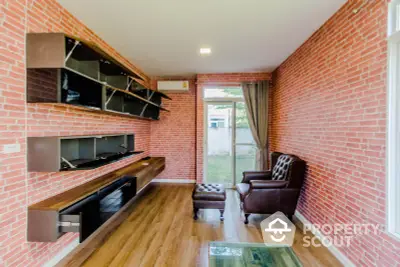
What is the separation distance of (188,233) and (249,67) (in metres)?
3.64

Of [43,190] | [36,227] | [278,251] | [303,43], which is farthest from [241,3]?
[36,227]

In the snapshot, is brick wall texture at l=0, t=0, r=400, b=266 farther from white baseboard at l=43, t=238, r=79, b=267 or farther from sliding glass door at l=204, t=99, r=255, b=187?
sliding glass door at l=204, t=99, r=255, b=187

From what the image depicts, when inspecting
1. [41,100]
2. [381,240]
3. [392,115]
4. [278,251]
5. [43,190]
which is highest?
[41,100]

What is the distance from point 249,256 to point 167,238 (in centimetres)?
138

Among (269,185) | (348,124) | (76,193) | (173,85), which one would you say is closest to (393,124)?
(348,124)

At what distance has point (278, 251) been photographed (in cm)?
205

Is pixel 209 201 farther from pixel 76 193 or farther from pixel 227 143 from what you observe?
pixel 227 143

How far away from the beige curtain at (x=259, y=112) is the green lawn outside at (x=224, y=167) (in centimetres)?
39

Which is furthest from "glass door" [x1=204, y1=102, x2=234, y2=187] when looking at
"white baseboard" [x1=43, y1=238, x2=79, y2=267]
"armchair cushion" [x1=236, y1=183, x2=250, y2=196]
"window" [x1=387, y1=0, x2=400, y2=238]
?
"window" [x1=387, y1=0, x2=400, y2=238]

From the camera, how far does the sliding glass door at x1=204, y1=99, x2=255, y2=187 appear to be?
5680 millimetres

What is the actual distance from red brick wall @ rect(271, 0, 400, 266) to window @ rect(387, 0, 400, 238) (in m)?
0.05

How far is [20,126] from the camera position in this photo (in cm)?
200

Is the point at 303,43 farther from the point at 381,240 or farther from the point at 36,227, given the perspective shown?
the point at 36,227

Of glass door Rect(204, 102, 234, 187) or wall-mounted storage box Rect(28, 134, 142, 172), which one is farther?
glass door Rect(204, 102, 234, 187)
